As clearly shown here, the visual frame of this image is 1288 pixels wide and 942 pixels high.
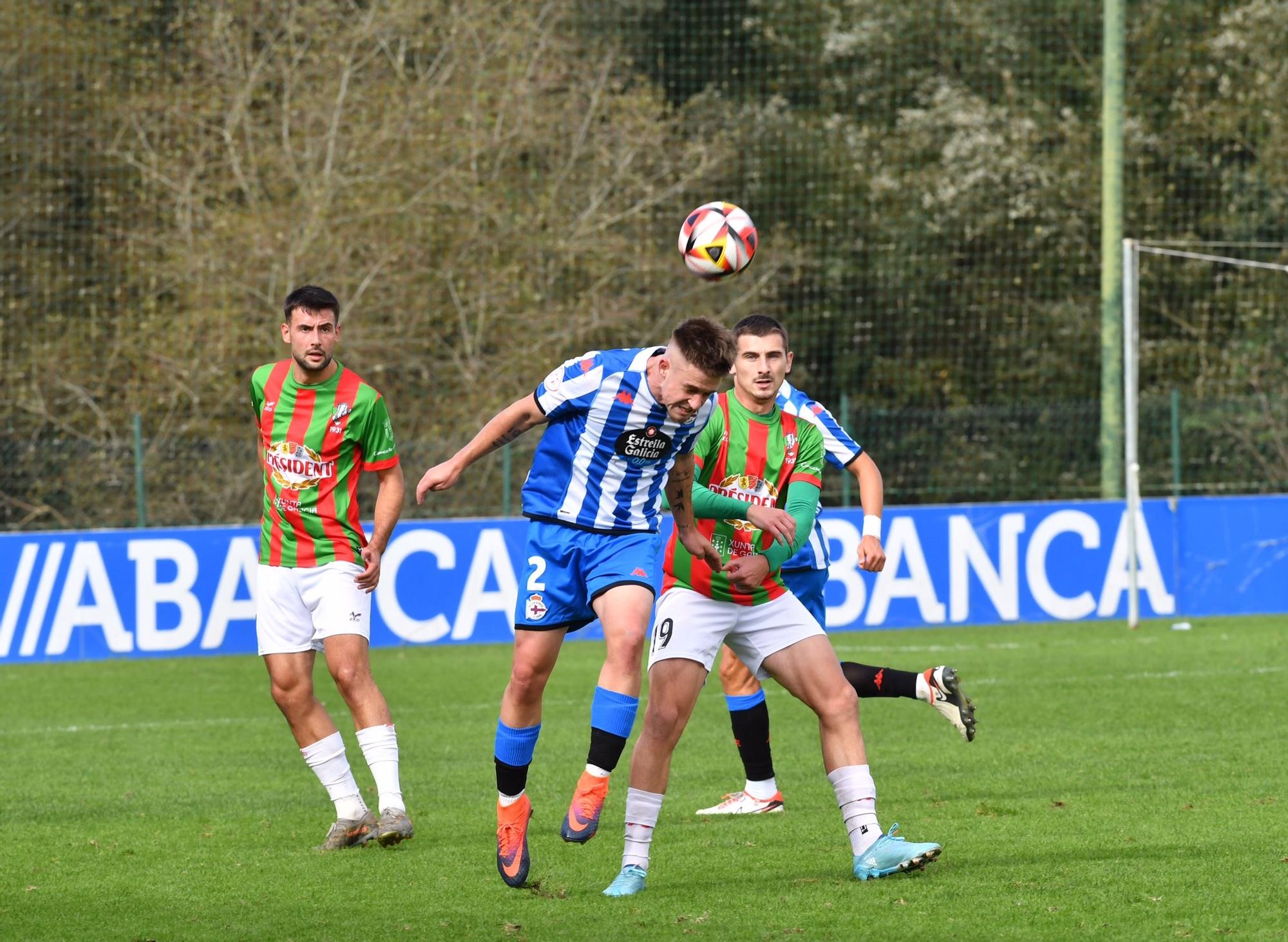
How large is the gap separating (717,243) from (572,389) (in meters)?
1.57

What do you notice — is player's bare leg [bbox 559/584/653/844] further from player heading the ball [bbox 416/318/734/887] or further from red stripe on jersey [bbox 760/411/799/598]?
red stripe on jersey [bbox 760/411/799/598]

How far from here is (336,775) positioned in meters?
6.98

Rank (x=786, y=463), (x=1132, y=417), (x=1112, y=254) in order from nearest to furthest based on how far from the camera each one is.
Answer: (x=786, y=463) < (x=1132, y=417) < (x=1112, y=254)

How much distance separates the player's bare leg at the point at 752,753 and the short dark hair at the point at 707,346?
7.03ft

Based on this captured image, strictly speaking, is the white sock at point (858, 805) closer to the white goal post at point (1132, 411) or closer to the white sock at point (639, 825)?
the white sock at point (639, 825)

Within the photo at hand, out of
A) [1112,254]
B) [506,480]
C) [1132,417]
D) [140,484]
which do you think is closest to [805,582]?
[1132,417]

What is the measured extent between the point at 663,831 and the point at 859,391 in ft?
62.5

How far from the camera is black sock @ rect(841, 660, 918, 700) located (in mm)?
7387

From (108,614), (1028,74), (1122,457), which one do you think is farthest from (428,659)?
(1028,74)

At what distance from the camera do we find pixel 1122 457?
65.7ft

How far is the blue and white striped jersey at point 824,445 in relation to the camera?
7.44 m

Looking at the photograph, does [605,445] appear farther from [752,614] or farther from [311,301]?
[311,301]

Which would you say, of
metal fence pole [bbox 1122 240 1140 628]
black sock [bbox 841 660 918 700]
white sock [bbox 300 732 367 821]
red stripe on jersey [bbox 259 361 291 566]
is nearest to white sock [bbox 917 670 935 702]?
black sock [bbox 841 660 918 700]

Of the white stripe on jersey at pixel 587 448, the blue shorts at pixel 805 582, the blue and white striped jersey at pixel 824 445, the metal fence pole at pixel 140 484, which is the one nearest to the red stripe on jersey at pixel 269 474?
the white stripe on jersey at pixel 587 448
